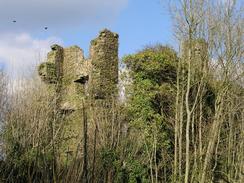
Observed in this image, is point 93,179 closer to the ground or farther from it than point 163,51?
closer to the ground

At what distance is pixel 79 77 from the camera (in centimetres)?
2209

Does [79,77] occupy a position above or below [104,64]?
below

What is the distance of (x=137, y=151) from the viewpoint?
18.1 meters

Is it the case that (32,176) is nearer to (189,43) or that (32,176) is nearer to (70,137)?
(70,137)

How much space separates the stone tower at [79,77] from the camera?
20.6 m

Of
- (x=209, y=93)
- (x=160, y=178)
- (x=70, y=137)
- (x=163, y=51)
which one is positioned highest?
(x=163, y=51)

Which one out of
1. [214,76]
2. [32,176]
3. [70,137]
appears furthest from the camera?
[70,137]

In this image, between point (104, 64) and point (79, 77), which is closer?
point (104, 64)

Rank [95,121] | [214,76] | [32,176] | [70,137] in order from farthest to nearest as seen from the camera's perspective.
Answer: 1. [70,137]
2. [95,121]
3. [214,76]
4. [32,176]

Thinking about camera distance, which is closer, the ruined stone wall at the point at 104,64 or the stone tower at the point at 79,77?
the stone tower at the point at 79,77

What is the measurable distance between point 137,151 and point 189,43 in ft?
15.0

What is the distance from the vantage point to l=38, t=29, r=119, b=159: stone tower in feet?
67.7

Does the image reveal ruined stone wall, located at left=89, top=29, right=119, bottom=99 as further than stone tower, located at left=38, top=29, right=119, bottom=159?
Yes

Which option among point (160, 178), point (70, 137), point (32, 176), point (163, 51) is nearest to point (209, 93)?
point (163, 51)
